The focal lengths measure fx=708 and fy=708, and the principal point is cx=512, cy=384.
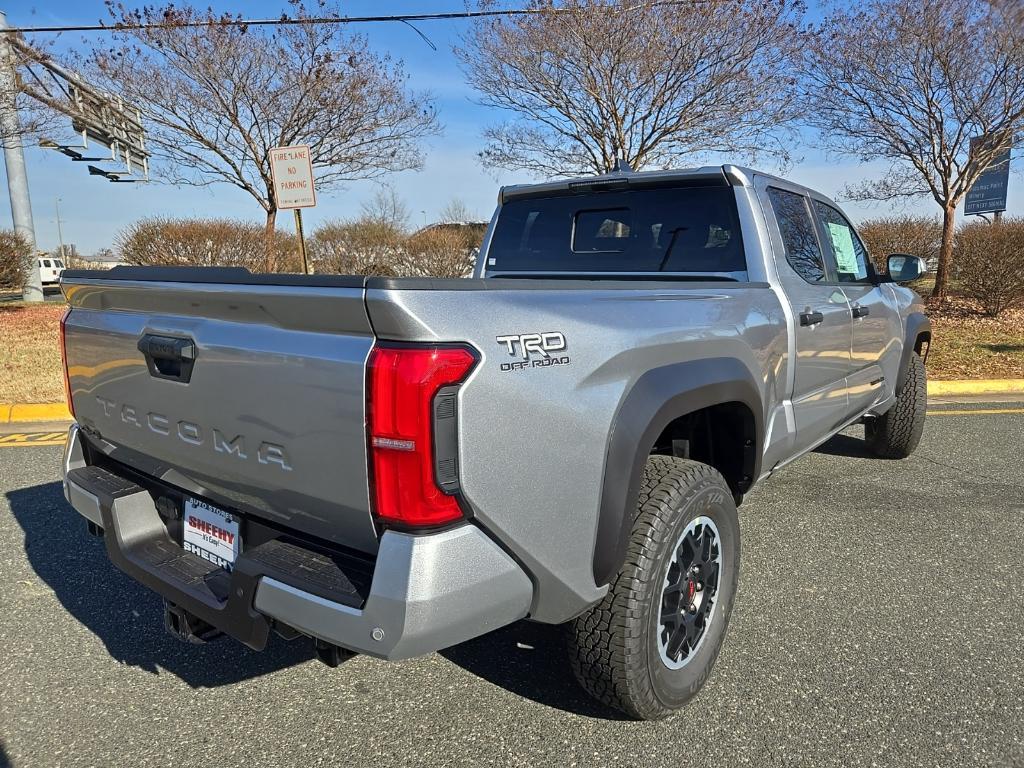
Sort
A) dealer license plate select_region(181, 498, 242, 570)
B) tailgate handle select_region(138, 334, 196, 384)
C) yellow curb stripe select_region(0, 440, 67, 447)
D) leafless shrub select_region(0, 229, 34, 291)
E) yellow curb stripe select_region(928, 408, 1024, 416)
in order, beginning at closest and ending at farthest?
1. tailgate handle select_region(138, 334, 196, 384)
2. dealer license plate select_region(181, 498, 242, 570)
3. yellow curb stripe select_region(0, 440, 67, 447)
4. yellow curb stripe select_region(928, 408, 1024, 416)
5. leafless shrub select_region(0, 229, 34, 291)

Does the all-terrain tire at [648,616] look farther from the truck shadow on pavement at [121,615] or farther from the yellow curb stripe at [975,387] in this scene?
the yellow curb stripe at [975,387]

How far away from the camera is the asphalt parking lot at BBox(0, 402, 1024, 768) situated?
2.14 m

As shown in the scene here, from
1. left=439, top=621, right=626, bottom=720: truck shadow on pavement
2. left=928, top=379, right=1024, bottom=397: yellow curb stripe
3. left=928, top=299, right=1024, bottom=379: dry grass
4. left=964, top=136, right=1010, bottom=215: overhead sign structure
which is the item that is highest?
left=964, top=136, right=1010, bottom=215: overhead sign structure

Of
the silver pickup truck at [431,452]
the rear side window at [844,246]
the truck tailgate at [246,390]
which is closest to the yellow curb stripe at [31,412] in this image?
the silver pickup truck at [431,452]

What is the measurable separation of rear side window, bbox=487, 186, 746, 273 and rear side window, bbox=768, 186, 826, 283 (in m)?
0.27

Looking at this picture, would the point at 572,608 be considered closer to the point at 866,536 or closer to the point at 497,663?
the point at 497,663

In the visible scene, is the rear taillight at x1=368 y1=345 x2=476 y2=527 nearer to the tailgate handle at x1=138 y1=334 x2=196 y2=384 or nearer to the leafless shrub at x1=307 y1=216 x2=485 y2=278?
the tailgate handle at x1=138 y1=334 x2=196 y2=384

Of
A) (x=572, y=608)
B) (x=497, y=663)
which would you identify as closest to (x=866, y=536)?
(x=497, y=663)

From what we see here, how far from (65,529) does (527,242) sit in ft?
9.69

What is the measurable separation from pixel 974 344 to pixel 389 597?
10.5 metres

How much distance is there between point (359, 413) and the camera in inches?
61.7

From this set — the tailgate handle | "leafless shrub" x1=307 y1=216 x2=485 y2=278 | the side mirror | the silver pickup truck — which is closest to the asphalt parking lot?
the silver pickup truck

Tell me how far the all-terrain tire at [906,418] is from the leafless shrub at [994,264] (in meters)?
8.71

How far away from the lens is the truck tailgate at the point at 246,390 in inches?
63.3
